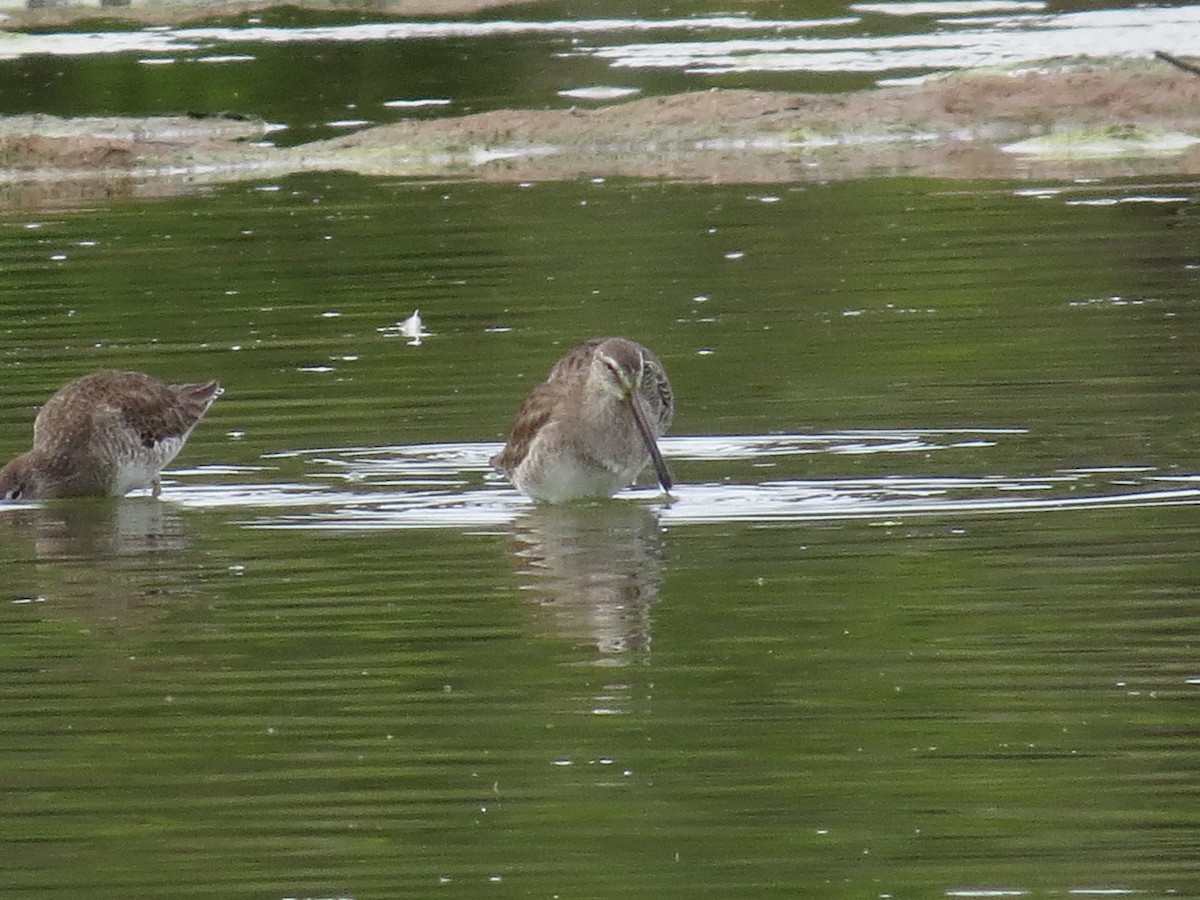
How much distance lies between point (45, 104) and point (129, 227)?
1026cm

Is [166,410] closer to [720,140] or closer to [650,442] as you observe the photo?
[650,442]

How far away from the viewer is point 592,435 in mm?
12078

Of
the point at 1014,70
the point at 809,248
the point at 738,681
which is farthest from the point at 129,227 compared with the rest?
the point at 738,681

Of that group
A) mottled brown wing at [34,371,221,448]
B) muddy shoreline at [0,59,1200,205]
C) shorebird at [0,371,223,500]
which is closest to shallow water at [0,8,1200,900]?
shorebird at [0,371,223,500]

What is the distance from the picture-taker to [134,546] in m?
11.8

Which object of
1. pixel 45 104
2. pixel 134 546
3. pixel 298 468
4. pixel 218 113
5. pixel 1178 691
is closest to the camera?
pixel 1178 691

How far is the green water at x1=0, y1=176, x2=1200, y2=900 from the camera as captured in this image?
7.24m

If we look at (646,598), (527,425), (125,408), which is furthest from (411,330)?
(646,598)

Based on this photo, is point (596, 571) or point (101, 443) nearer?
point (596, 571)

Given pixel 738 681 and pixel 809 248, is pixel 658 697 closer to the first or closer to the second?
pixel 738 681

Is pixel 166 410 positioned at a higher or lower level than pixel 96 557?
higher

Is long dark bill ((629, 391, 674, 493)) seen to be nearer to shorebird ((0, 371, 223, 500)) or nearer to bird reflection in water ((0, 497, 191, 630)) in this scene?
bird reflection in water ((0, 497, 191, 630))

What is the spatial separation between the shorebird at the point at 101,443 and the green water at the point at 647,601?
0.15 meters

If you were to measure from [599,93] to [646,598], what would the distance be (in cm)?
2215
